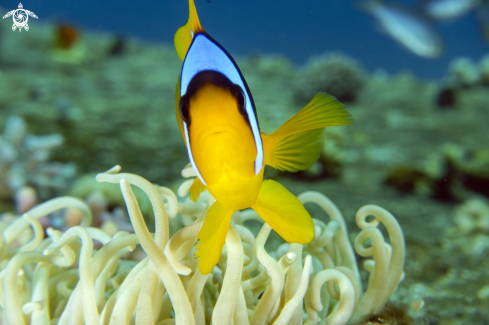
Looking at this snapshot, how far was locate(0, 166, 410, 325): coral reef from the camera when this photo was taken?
0.68 metres

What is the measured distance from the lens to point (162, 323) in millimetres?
770

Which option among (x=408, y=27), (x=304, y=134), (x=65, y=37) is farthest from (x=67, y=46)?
(x=304, y=134)

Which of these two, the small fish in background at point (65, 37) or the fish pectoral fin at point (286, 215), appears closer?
the fish pectoral fin at point (286, 215)

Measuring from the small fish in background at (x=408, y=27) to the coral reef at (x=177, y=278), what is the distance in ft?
12.4

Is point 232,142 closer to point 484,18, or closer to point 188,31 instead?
point 188,31

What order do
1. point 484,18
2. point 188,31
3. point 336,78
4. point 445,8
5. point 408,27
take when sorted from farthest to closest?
1. point 484,18
2. point 336,78
3. point 445,8
4. point 408,27
5. point 188,31

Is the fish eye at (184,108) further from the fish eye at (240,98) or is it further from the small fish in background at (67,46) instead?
the small fish in background at (67,46)

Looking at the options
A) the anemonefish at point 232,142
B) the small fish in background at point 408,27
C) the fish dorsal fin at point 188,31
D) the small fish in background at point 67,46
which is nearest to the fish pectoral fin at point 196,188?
the anemonefish at point 232,142

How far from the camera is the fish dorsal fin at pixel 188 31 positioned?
601 mm

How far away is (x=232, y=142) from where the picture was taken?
1.45 ft

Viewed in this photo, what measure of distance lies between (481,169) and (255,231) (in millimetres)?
1951

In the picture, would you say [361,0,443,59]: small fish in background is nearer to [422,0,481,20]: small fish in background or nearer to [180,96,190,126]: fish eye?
[422,0,481,20]: small fish in background

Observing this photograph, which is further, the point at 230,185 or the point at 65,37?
the point at 65,37

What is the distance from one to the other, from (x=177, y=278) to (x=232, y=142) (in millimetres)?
375
